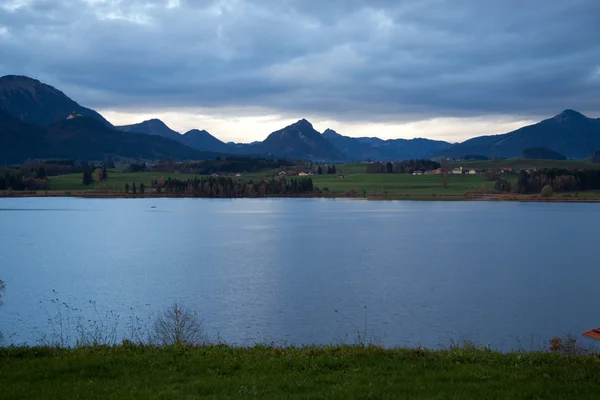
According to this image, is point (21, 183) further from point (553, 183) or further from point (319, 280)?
point (319, 280)

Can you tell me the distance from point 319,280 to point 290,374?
2672 centimetres

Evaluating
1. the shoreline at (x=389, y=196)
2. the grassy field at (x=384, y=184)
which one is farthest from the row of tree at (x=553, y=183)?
the shoreline at (x=389, y=196)

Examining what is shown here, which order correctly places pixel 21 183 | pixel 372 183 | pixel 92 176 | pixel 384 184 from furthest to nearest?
pixel 92 176, pixel 21 183, pixel 372 183, pixel 384 184

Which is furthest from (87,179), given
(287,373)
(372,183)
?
(287,373)

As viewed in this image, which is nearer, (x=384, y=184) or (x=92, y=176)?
(x=384, y=184)

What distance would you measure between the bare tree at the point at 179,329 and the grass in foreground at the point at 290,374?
4.73 meters

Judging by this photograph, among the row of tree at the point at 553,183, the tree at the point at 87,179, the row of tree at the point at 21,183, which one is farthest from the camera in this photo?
the tree at the point at 87,179

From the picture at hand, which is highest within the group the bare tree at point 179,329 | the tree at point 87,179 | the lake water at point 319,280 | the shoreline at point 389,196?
the tree at point 87,179

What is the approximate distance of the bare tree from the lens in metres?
17.7

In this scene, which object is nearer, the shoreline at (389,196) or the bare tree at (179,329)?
the bare tree at (179,329)

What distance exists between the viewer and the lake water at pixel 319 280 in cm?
2452

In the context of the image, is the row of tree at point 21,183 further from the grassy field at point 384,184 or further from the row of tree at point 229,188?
the row of tree at point 229,188

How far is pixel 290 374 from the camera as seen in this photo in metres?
10.4

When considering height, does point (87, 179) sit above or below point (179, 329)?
above
